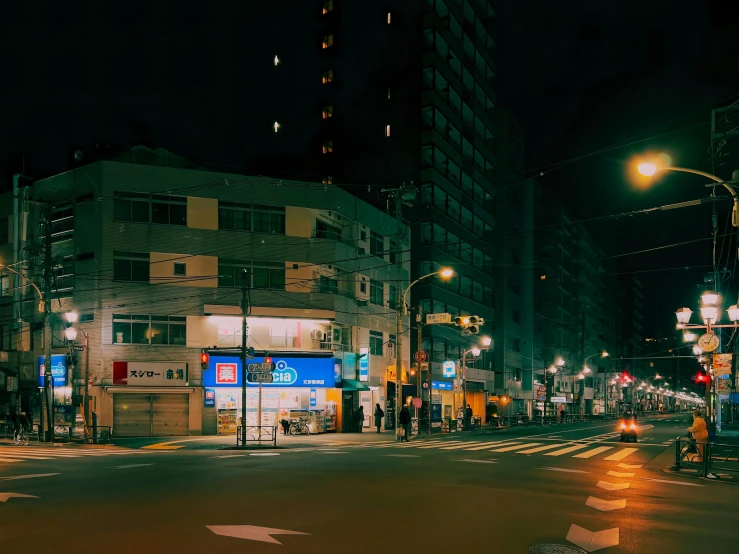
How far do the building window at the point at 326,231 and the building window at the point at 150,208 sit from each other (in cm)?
825

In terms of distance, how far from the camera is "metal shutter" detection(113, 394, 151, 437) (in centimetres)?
3812

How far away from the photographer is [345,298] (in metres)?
44.6

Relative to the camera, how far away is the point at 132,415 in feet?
126

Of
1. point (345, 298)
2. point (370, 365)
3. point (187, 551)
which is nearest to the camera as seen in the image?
point (187, 551)

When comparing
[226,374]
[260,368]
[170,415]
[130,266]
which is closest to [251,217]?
[130,266]

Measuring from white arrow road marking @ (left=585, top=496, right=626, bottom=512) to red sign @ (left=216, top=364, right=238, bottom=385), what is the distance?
28030 millimetres

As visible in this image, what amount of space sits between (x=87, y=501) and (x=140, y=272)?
27373 millimetres

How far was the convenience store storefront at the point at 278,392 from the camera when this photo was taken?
3972 centimetres

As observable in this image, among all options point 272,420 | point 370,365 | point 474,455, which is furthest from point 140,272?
point 474,455

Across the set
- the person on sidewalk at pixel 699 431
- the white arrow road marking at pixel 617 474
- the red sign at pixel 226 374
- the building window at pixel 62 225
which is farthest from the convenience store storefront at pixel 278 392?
the person on sidewalk at pixel 699 431

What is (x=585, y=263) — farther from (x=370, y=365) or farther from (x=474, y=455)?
(x=474, y=455)

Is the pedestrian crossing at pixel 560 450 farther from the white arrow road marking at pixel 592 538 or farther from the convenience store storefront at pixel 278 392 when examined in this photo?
the white arrow road marking at pixel 592 538

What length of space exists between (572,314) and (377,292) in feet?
216

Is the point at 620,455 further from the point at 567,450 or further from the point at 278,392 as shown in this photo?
the point at 278,392
